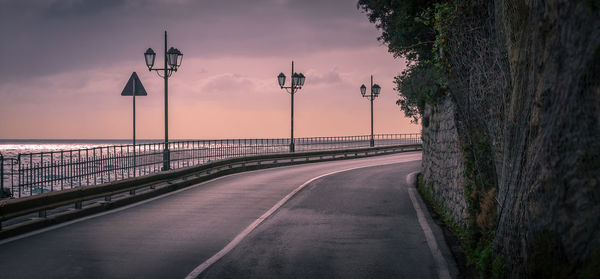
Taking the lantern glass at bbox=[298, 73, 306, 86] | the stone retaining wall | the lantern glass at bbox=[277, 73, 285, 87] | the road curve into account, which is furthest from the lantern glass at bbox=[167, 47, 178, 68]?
the lantern glass at bbox=[298, 73, 306, 86]

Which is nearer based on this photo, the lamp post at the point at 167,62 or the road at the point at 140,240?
the road at the point at 140,240

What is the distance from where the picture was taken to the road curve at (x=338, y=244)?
6.53 meters

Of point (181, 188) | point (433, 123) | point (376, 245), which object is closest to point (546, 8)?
point (376, 245)

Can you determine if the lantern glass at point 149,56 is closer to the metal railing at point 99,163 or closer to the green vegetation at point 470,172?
the metal railing at point 99,163

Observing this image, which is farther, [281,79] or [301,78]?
[301,78]

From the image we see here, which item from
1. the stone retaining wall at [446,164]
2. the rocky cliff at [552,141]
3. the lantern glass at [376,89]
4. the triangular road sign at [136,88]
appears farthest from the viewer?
the lantern glass at [376,89]

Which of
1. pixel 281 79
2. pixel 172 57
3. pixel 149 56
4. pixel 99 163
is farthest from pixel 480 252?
pixel 281 79

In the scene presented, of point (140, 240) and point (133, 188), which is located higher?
point (133, 188)

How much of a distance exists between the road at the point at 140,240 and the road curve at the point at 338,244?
30cm

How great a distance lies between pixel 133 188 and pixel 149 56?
9106 millimetres

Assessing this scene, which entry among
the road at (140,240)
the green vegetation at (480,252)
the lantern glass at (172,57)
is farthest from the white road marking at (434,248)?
the lantern glass at (172,57)

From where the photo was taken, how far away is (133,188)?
12.8 m

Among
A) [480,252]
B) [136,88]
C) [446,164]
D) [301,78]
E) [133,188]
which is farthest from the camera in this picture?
[301,78]

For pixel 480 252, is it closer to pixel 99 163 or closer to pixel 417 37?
pixel 99 163
